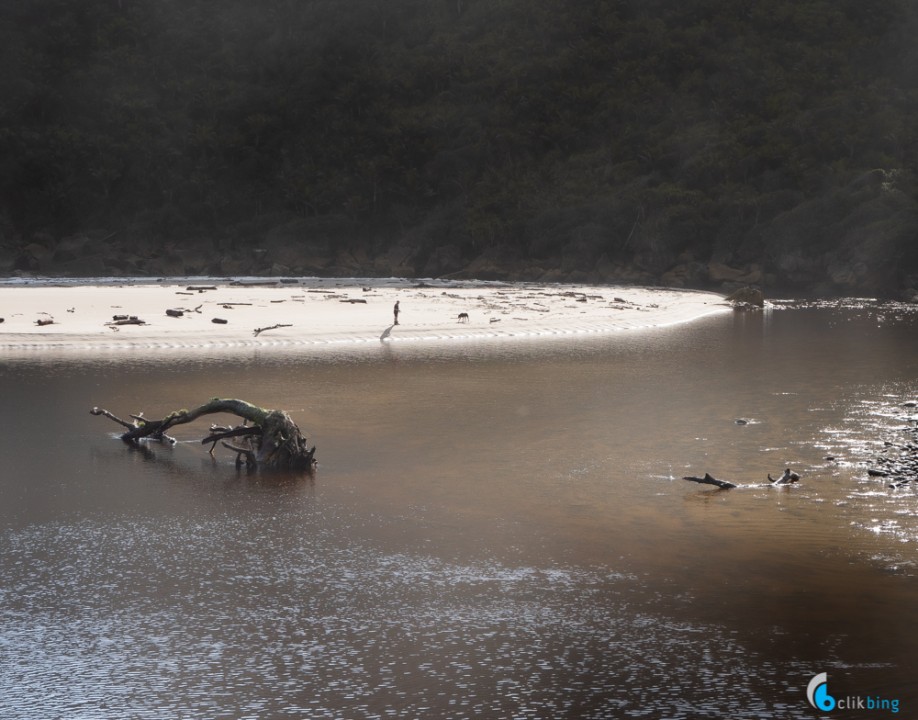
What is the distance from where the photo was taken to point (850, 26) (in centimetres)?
10144

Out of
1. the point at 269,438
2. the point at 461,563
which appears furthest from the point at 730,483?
the point at 269,438

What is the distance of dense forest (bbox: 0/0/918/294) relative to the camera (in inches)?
3374

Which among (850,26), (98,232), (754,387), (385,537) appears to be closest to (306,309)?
(754,387)

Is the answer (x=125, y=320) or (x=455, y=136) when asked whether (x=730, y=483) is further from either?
(x=455, y=136)

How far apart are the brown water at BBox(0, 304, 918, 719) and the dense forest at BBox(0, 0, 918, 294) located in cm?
6046

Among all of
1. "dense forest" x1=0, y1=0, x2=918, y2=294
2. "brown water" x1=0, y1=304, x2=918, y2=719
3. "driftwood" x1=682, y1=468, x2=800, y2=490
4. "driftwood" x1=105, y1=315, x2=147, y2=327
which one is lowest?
"brown water" x1=0, y1=304, x2=918, y2=719

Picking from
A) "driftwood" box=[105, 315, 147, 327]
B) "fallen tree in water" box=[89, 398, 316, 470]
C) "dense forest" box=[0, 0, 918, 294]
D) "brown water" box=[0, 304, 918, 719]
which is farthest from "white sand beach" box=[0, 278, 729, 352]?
"dense forest" box=[0, 0, 918, 294]

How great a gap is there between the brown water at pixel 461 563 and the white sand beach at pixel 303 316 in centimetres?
1160

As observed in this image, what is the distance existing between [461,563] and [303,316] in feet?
106

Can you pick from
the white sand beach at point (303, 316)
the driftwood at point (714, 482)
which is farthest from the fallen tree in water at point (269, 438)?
the white sand beach at point (303, 316)

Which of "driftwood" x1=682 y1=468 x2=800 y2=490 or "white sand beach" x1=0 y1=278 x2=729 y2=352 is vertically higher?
"white sand beach" x1=0 y1=278 x2=729 y2=352

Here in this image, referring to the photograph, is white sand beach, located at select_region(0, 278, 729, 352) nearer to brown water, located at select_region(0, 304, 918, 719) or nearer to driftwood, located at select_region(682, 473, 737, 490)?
brown water, located at select_region(0, 304, 918, 719)

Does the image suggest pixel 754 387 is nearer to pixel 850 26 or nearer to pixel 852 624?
pixel 852 624

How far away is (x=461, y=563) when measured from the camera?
1279cm
